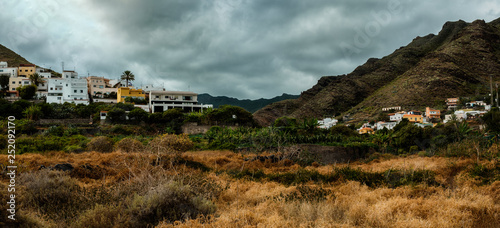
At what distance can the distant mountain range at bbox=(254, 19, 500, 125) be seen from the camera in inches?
2982

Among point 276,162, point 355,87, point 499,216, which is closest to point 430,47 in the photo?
point 355,87

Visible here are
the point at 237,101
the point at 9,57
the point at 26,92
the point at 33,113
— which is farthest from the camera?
the point at 237,101

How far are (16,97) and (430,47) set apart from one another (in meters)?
130

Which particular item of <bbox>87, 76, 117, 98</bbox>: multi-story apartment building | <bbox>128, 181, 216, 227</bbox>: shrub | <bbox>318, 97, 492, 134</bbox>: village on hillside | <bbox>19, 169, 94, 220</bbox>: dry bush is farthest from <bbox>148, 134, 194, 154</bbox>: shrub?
<bbox>87, 76, 117, 98</bbox>: multi-story apartment building

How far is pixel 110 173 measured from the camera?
12.7 meters

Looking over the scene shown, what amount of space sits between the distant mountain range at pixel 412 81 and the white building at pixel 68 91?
35874 mm

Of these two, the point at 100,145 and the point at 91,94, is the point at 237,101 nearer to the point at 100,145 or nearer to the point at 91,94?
the point at 91,94

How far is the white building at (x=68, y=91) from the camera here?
5701 centimetres

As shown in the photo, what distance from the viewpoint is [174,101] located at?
188 feet

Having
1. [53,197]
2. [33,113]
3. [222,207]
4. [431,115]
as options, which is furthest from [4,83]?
[431,115]

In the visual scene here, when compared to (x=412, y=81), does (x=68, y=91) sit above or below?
below

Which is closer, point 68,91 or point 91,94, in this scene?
point 68,91

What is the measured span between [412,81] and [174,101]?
204 ft

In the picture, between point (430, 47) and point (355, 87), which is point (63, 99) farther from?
point (430, 47)
